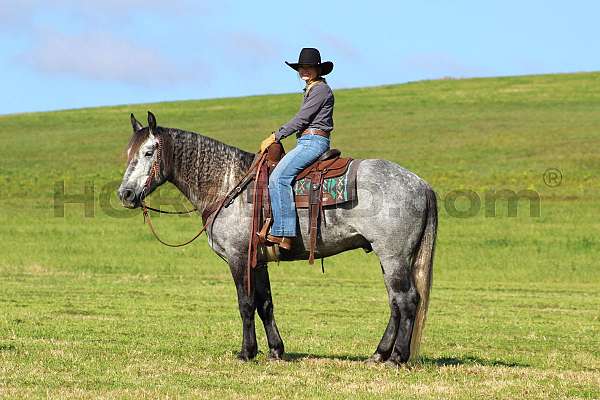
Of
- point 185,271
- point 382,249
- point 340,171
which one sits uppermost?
point 340,171

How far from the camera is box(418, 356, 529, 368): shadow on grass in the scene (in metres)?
11.0

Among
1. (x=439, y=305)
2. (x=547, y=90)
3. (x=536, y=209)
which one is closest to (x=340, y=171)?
(x=439, y=305)

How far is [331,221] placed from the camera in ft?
34.8

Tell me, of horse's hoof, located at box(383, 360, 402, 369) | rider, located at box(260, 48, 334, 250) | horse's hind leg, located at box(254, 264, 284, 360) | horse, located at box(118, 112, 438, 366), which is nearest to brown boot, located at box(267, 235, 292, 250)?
rider, located at box(260, 48, 334, 250)

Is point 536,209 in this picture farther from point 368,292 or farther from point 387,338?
point 387,338

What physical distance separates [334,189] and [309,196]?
0.26m

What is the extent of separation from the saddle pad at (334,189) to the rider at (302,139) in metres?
0.08

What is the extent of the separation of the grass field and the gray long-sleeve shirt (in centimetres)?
235

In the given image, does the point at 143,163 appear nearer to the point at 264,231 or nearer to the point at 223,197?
the point at 223,197

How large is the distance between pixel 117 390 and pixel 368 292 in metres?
12.6

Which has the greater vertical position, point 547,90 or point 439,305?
point 547,90

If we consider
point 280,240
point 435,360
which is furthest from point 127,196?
point 435,360

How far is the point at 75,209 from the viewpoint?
114ft

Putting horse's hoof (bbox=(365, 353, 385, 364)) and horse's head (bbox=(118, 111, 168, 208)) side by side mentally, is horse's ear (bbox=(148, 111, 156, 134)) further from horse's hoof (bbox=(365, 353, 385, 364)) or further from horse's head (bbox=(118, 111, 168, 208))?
horse's hoof (bbox=(365, 353, 385, 364))
